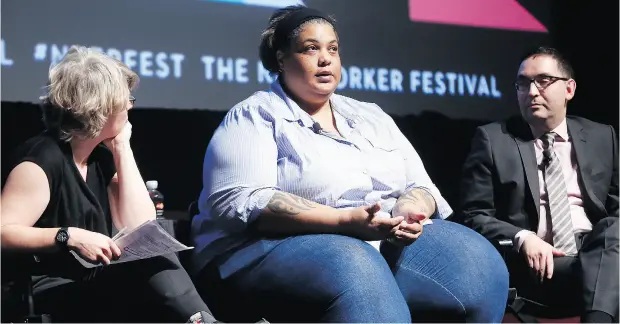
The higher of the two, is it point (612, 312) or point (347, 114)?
point (347, 114)

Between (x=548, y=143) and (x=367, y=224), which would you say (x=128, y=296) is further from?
(x=548, y=143)

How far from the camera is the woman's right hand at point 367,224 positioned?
7.11ft

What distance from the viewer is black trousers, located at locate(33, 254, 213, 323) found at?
2.09 meters

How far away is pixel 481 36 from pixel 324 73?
207 cm

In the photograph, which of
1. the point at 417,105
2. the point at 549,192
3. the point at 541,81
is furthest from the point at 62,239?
the point at 417,105

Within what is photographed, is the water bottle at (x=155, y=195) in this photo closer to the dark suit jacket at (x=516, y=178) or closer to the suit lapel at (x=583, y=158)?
the dark suit jacket at (x=516, y=178)

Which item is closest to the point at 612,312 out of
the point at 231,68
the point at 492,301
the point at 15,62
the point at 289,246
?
the point at 492,301

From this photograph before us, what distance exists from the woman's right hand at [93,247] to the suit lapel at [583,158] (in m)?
1.88

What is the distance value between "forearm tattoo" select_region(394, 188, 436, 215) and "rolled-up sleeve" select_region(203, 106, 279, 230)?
38 centimetres

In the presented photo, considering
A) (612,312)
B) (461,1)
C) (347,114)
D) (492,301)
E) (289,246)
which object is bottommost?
(612,312)

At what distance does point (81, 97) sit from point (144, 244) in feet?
1.59

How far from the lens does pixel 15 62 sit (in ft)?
11.3

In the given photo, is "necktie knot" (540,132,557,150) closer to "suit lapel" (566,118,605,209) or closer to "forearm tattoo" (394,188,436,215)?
"suit lapel" (566,118,605,209)

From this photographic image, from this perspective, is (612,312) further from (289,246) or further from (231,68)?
(231,68)
